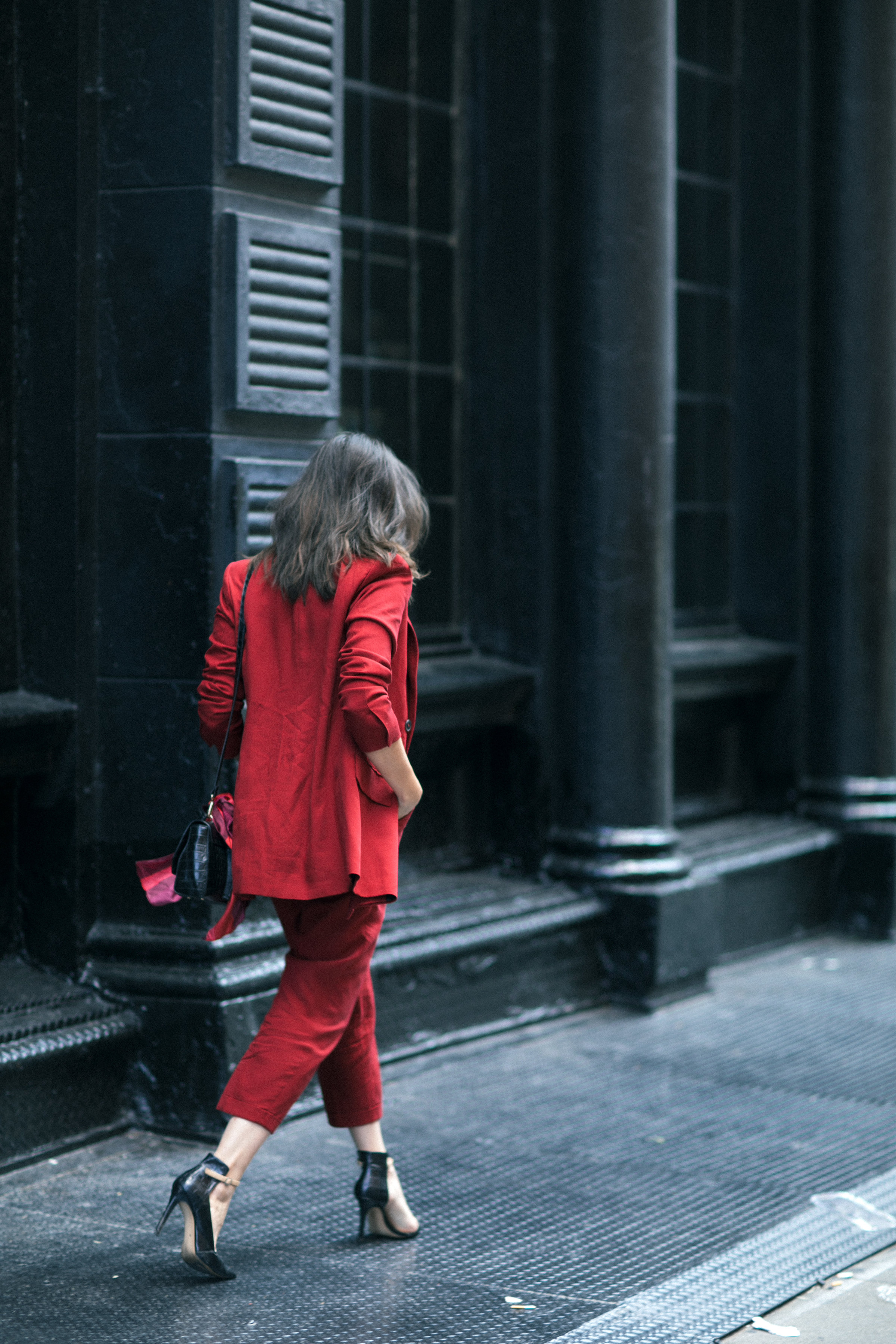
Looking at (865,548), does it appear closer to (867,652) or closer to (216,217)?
(867,652)

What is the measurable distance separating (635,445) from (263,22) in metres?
2.25

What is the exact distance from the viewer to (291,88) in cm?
534

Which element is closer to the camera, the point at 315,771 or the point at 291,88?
the point at 315,771

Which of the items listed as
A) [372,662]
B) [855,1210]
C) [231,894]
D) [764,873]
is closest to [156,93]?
[372,662]

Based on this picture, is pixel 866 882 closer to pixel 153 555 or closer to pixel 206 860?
pixel 153 555

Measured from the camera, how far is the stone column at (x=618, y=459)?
268 inches

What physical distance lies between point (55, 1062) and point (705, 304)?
5.04 metres

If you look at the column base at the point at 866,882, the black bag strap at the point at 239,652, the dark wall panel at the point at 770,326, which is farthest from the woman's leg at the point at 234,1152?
the dark wall panel at the point at 770,326

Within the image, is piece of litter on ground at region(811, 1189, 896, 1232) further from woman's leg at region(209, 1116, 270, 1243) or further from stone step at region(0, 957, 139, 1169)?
stone step at region(0, 957, 139, 1169)

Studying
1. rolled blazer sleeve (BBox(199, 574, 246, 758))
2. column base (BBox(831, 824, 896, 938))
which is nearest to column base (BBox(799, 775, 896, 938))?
column base (BBox(831, 824, 896, 938))

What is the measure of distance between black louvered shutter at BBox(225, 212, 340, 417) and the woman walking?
3.72 feet

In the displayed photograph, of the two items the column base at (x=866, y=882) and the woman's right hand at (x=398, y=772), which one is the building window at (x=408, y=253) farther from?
the woman's right hand at (x=398, y=772)

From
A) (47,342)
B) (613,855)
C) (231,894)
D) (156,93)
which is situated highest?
(156,93)

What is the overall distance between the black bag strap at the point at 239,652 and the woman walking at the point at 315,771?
10mm
